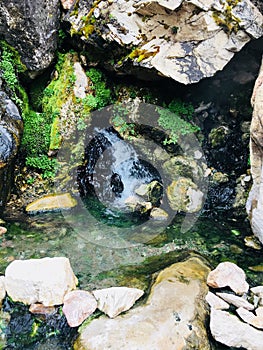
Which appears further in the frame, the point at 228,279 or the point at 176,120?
the point at 176,120

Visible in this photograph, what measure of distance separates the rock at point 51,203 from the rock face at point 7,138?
53 cm

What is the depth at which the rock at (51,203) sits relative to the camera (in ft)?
21.4

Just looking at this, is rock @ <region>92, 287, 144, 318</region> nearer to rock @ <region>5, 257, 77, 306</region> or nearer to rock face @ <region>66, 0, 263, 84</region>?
rock @ <region>5, 257, 77, 306</region>

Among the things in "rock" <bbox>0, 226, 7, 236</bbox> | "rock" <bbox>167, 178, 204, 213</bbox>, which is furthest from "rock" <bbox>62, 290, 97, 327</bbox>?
"rock" <bbox>167, 178, 204, 213</bbox>

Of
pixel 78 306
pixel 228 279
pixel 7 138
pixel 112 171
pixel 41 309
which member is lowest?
pixel 41 309

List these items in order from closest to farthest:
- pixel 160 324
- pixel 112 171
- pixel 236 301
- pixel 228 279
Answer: pixel 160 324 → pixel 236 301 → pixel 228 279 → pixel 112 171

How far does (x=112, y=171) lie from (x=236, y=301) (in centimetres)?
369

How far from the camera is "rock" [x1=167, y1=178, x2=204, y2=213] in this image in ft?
22.3

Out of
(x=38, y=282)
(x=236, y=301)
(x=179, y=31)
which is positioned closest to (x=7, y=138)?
(x=38, y=282)

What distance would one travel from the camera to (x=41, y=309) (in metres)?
4.27

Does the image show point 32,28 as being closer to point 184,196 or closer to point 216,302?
point 184,196

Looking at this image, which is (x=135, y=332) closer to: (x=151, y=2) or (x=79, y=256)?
(x=79, y=256)

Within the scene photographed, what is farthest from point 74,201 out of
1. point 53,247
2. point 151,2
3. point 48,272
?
point 151,2

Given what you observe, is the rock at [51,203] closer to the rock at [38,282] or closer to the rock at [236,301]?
the rock at [38,282]
